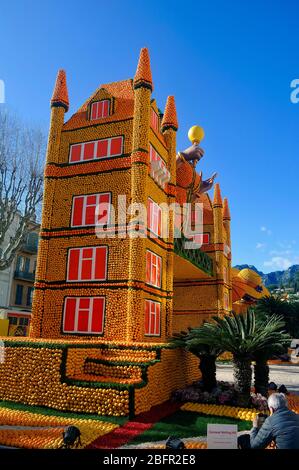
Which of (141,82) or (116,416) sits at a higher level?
(141,82)

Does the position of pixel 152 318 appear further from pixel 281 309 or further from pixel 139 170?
pixel 281 309

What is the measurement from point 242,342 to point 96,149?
12.7 m

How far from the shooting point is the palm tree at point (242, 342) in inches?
469

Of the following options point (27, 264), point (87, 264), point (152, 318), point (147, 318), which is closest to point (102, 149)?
point (87, 264)

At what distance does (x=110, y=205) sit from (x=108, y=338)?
647 cm

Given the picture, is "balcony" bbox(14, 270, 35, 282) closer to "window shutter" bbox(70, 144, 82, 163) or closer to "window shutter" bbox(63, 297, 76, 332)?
"window shutter" bbox(70, 144, 82, 163)

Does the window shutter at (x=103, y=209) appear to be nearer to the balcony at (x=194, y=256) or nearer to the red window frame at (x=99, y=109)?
the red window frame at (x=99, y=109)

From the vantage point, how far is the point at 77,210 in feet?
63.6

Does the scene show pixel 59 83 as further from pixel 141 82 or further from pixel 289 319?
pixel 289 319

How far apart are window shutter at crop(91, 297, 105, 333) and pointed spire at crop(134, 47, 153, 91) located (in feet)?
36.5

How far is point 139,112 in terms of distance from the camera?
61.4 ft

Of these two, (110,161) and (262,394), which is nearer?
(262,394)

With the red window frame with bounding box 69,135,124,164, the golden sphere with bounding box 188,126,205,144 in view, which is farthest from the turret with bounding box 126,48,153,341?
the golden sphere with bounding box 188,126,205,144
